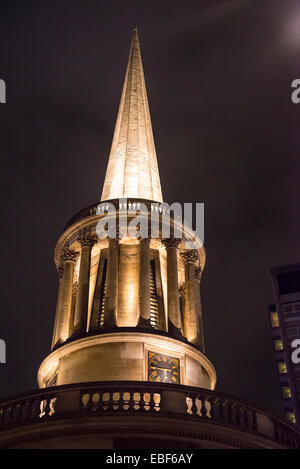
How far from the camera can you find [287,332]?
103688 mm

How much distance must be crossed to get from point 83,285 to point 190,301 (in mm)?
6070

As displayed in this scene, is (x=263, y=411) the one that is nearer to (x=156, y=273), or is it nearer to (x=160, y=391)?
(x=160, y=391)

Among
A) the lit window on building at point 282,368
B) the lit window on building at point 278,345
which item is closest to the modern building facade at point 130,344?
the lit window on building at point 282,368

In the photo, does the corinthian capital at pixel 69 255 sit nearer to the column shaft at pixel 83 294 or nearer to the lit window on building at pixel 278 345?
the column shaft at pixel 83 294

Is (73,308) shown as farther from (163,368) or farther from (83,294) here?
(163,368)

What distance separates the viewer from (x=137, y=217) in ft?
116

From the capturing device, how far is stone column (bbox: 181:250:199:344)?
3378 cm

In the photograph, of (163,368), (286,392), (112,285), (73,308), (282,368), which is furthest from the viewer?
(282,368)

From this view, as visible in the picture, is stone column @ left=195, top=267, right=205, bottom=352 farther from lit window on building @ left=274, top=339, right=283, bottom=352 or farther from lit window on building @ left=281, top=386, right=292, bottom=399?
lit window on building @ left=274, top=339, right=283, bottom=352

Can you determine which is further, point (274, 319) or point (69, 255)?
point (274, 319)

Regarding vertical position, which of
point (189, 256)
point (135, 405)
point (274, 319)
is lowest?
point (135, 405)

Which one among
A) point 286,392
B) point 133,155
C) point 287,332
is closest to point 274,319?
point 287,332

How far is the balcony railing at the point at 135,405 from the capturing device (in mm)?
22172
